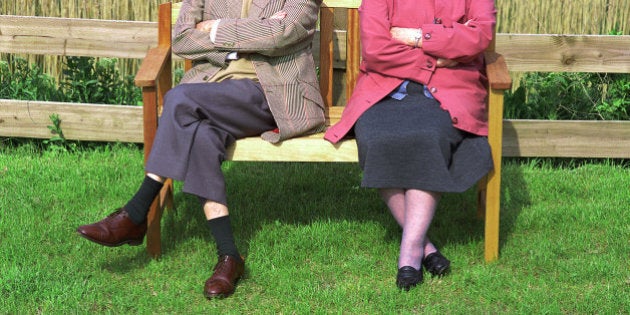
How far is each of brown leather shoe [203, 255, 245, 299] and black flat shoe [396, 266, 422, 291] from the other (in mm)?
704

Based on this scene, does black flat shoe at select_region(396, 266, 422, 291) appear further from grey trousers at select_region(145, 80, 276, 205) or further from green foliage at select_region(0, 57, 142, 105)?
green foliage at select_region(0, 57, 142, 105)

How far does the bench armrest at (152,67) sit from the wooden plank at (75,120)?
54.1 inches

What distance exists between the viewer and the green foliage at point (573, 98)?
664cm

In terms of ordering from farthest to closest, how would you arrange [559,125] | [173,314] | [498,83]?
[559,125], [498,83], [173,314]

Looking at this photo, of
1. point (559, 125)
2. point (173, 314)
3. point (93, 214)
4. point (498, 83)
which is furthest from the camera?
point (559, 125)

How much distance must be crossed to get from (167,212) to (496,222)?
1.75m

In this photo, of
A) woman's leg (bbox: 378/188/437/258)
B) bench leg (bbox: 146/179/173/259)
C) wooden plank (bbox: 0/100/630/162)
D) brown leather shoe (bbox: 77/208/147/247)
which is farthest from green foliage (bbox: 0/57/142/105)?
woman's leg (bbox: 378/188/437/258)

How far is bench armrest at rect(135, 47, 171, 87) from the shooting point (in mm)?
4602

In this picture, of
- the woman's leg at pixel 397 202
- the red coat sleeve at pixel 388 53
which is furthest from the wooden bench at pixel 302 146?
the red coat sleeve at pixel 388 53

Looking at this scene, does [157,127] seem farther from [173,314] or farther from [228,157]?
[173,314]

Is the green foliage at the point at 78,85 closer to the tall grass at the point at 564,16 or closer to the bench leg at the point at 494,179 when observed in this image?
the tall grass at the point at 564,16

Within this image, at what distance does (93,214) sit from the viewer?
544 cm

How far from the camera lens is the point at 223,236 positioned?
4.60m

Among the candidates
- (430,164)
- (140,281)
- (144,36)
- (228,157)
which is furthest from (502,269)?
(144,36)
